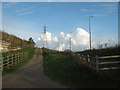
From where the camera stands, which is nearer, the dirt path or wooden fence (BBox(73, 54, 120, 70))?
the dirt path

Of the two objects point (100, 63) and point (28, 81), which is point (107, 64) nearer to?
point (100, 63)

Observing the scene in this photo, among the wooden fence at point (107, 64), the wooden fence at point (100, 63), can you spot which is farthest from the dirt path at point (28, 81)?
the wooden fence at point (107, 64)

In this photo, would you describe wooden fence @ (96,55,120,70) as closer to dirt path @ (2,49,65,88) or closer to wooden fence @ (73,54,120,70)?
wooden fence @ (73,54,120,70)

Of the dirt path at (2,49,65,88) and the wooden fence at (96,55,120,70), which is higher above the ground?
the wooden fence at (96,55,120,70)

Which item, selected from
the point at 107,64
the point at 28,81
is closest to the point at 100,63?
the point at 107,64

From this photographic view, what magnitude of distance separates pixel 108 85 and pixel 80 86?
1465mm

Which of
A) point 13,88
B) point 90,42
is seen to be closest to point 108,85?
point 13,88

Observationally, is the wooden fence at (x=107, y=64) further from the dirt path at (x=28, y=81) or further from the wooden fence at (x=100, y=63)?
the dirt path at (x=28, y=81)

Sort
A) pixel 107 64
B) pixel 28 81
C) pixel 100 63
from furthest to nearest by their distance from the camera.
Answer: pixel 107 64
pixel 100 63
pixel 28 81

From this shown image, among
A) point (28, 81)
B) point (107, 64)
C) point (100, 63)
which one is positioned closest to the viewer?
point (28, 81)

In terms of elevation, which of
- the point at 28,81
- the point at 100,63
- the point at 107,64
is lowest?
the point at 28,81

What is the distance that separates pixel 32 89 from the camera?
7.46 m

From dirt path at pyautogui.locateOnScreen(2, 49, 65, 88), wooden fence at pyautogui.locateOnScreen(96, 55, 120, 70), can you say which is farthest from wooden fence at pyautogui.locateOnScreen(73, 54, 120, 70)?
dirt path at pyautogui.locateOnScreen(2, 49, 65, 88)

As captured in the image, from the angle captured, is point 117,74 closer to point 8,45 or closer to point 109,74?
point 109,74
